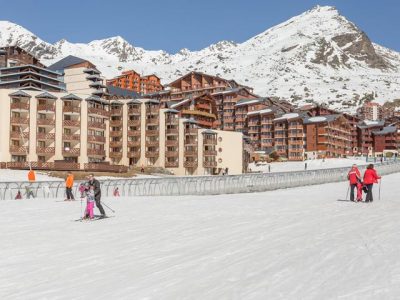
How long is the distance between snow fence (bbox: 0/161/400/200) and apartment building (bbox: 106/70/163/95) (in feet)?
434

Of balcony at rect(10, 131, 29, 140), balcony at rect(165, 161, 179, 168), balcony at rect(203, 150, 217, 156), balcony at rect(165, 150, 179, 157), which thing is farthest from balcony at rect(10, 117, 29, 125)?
balcony at rect(203, 150, 217, 156)

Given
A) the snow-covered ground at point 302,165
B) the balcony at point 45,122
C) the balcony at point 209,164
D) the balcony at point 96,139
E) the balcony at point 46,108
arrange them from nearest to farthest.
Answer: the balcony at point 45,122
the balcony at point 46,108
the balcony at point 96,139
the balcony at point 209,164
the snow-covered ground at point 302,165

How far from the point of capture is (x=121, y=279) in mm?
8891

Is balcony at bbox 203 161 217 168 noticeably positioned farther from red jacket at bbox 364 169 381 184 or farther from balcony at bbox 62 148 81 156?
red jacket at bbox 364 169 381 184

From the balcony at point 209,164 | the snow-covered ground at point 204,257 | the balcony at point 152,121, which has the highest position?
the balcony at point 152,121

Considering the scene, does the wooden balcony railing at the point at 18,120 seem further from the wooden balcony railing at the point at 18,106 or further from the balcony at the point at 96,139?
the balcony at the point at 96,139

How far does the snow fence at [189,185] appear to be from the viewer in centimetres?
3167

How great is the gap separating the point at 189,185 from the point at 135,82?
148 m

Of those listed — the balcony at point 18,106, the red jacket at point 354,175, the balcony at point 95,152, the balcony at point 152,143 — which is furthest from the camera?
the balcony at point 152,143

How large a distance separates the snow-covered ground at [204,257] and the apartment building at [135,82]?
16060 centimetres

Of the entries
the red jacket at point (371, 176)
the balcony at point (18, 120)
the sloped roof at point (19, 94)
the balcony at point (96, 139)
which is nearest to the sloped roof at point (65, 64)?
the balcony at point (96, 139)

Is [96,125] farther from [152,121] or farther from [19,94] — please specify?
[152,121]

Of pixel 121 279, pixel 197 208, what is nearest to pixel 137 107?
pixel 197 208

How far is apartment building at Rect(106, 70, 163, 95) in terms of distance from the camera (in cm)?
17675
